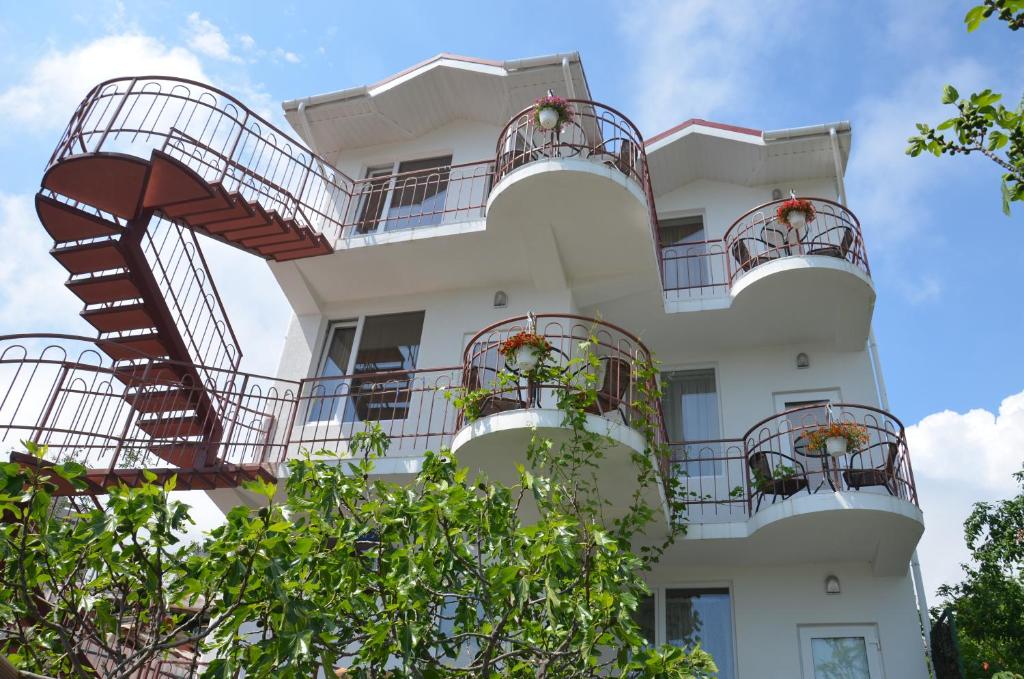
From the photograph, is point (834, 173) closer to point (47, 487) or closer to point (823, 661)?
point (823, 661)

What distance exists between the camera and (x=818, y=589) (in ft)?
31.6

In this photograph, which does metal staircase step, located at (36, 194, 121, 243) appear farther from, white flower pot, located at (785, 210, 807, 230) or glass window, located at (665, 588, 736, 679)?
white flower pot, located at (785, 210, 807, 230)

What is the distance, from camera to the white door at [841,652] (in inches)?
360

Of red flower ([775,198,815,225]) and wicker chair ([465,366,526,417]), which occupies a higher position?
red flower ([775,198,815,225])

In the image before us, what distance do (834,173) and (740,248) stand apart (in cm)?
242

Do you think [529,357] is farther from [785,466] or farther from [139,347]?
[139,347]

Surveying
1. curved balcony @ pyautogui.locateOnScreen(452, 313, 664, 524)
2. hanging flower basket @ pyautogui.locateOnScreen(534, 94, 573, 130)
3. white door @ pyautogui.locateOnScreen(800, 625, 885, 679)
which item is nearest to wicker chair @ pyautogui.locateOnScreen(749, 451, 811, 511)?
curved balcony @ pyautogui.locateOnScreen(452, 313, 664, 524)

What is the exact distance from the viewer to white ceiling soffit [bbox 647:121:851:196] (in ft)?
41.7

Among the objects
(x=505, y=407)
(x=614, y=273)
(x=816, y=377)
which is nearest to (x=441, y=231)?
(x=614, y=273)

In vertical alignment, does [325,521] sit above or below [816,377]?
below

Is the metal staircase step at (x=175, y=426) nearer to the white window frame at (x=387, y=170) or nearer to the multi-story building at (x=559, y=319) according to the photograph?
the multi-story building at (x=559, y=319)

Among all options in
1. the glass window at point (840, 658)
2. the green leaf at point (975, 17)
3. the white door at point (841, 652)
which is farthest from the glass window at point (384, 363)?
the green leaf at point (975, 17)

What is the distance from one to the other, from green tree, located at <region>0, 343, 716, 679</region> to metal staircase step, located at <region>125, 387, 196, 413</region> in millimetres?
3893

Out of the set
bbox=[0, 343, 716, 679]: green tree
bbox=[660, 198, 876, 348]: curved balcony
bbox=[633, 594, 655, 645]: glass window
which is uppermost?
bbox=[660, 198, 876, 348]: curved balcony
